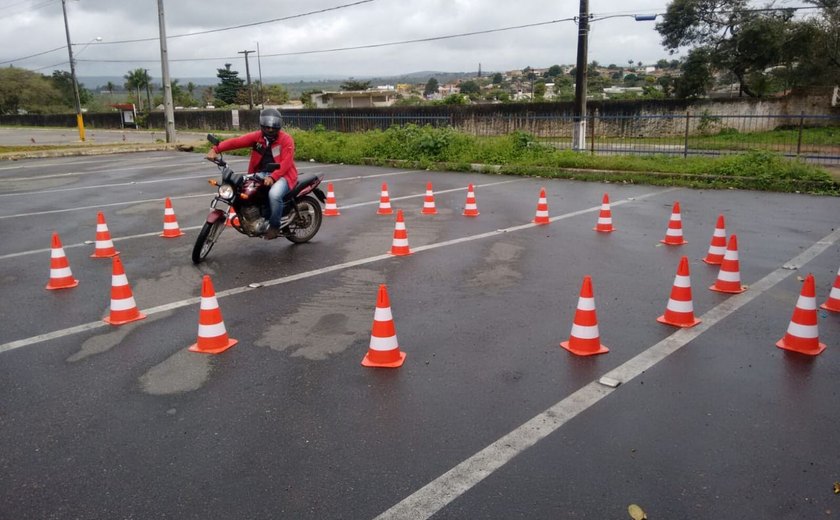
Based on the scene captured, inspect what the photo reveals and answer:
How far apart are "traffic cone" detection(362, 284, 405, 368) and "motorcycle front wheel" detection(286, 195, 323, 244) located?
14.0 ft

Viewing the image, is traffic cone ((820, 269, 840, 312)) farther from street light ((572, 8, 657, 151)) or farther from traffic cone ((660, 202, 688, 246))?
street light ((572, 8, 657, 151))

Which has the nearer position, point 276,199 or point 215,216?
point 215,216

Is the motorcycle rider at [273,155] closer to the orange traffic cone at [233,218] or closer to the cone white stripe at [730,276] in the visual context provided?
A: the orange traffic cone at [233,218]

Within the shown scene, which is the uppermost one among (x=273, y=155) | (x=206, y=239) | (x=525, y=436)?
(x=273, y=155)

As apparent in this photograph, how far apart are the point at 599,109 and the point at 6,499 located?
3203 centimetres

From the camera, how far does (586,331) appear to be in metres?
5.14

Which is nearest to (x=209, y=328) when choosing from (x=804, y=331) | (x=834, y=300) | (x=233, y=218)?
(x=233, y=218)

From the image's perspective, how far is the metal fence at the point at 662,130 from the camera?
19141 millimetres

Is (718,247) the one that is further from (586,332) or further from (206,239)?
(206,239)

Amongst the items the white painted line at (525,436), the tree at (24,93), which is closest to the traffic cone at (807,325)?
the white painted line at (525,436)

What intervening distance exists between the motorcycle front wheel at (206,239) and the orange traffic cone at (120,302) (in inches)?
81.0

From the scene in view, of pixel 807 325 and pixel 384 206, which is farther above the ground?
pixel 384 206

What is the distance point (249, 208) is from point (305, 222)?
101cm

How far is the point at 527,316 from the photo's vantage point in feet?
19.8
